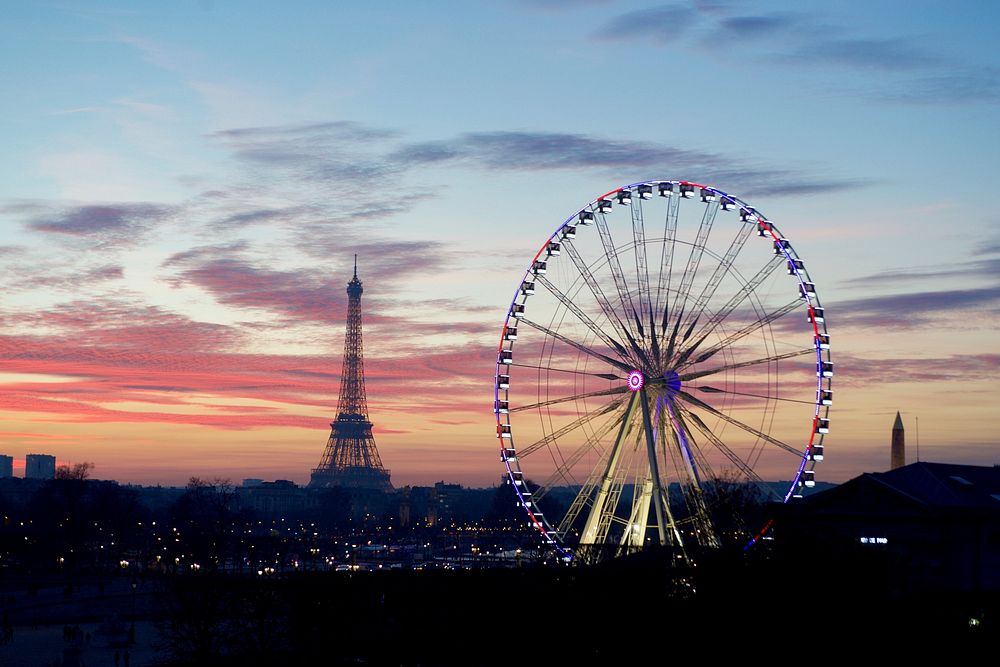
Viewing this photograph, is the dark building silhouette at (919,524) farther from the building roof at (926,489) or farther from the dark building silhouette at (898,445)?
the dark building silhouette at (898,445)

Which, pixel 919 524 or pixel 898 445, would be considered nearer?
pixel 919 524

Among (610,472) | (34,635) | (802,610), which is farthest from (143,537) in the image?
(802,610)

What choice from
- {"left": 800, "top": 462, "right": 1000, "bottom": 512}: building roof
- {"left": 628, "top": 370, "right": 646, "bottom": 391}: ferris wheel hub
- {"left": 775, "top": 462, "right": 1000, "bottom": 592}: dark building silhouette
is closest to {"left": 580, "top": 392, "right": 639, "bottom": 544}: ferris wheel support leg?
{"left": 628, "top": 370, "right": 646, "bottom": 391}: ferris wheel hub

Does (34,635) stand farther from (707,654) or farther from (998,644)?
(998,644)

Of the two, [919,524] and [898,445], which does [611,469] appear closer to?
[919,524]

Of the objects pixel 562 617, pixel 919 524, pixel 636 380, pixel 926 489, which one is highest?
pixel 636 380

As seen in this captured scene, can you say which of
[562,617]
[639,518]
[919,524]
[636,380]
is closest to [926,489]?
[919,524]
